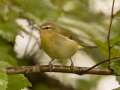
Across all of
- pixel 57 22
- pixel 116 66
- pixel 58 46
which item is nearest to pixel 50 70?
pixel 116 66

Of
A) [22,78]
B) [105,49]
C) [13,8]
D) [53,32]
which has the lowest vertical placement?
[22,78]

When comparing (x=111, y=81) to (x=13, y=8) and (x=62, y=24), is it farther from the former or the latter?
(x=13, y=8)

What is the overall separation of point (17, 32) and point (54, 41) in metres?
0.26

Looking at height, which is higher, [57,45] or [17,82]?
[57,45]

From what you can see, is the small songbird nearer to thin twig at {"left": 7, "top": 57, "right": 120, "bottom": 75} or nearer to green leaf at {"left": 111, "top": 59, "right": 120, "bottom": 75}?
thin twig at {"left": 7, "top": 57, "right": 120, "bottom": 75}

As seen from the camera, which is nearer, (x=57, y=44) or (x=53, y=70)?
(x=53, y=70)

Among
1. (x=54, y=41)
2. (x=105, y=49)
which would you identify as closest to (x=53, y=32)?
(x=54, y=41)

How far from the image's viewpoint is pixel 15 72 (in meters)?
1.79

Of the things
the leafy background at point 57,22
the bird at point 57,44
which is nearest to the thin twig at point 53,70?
the bird at point 57,44

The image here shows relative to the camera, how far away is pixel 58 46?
250 centimetres

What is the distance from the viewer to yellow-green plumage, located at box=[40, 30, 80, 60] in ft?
7.97

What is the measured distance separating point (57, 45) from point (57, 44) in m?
0.02

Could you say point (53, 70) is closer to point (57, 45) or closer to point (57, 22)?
point (57, 45)

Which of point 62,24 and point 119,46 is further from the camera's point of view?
point 62,24
